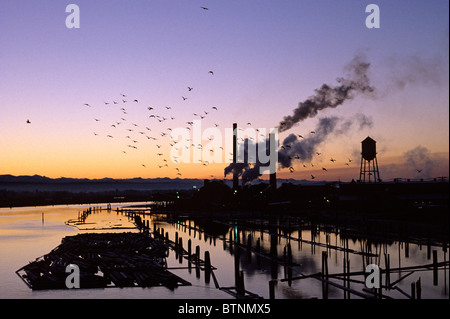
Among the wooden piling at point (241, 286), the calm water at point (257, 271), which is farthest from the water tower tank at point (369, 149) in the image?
the wooden piling at point (241, 286)

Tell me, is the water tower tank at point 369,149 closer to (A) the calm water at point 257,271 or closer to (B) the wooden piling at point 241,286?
(A) the calm water at point 257,271

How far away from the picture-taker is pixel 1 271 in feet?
145

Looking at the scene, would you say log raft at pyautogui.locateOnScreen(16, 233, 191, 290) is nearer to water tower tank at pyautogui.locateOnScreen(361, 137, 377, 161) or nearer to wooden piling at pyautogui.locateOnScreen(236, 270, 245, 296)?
wooden piling at pyautogui.locateOnScreen(236, 270, 245, 296)

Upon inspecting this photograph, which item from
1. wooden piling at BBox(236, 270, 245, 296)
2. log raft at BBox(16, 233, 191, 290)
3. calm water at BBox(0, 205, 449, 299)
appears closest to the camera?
wooden piling at BBox(236, 270, 245, 296)

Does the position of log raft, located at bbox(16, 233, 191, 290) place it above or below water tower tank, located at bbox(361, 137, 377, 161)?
below

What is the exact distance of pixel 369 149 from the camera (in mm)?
86938

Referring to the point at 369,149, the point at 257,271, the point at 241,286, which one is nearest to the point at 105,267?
the point at 257,271

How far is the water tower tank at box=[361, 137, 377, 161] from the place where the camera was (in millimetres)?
86625

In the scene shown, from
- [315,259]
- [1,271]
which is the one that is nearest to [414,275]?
[315,259]

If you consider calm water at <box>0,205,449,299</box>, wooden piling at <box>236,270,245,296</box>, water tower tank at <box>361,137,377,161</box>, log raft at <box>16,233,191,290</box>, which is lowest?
calm water at <box>0,205,449,299</box>

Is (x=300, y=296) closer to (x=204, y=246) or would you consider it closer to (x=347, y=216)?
(x=204, y=246)

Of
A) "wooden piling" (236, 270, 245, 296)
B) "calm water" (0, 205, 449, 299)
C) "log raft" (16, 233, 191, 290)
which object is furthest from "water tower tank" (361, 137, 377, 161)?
"wooden piling" (236, 270, 245, 296)
